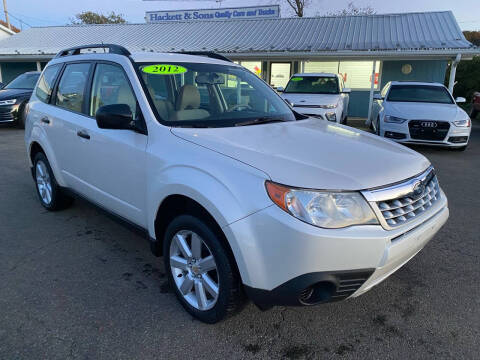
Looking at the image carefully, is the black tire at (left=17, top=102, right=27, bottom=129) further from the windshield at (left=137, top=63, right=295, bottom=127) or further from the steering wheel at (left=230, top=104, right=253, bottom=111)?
the steering wheel at (left=230, top=104, right=253, bottom=111)

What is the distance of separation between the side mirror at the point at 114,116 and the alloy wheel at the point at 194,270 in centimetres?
89

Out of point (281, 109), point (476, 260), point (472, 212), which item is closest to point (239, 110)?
point (281, 109)

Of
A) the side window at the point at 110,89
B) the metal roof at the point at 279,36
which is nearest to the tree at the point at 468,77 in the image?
the metal roof at the point at 279,36

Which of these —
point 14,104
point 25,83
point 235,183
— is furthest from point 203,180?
point 25,83

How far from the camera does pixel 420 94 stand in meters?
9.40

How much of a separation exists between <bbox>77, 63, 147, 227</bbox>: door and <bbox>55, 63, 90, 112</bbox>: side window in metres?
0.22

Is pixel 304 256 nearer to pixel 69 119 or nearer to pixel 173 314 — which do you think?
pixel 173 314

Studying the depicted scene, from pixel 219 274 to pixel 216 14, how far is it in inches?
878

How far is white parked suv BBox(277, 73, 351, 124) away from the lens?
9102mm

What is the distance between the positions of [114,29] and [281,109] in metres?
20.9

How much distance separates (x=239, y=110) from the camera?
318 centimetres

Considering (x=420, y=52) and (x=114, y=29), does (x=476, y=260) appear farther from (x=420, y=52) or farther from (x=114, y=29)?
(x=114, y=29)

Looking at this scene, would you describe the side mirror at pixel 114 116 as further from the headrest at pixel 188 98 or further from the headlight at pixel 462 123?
A: the headlight at pixel 462 123

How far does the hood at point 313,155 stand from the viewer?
2.01 metres
